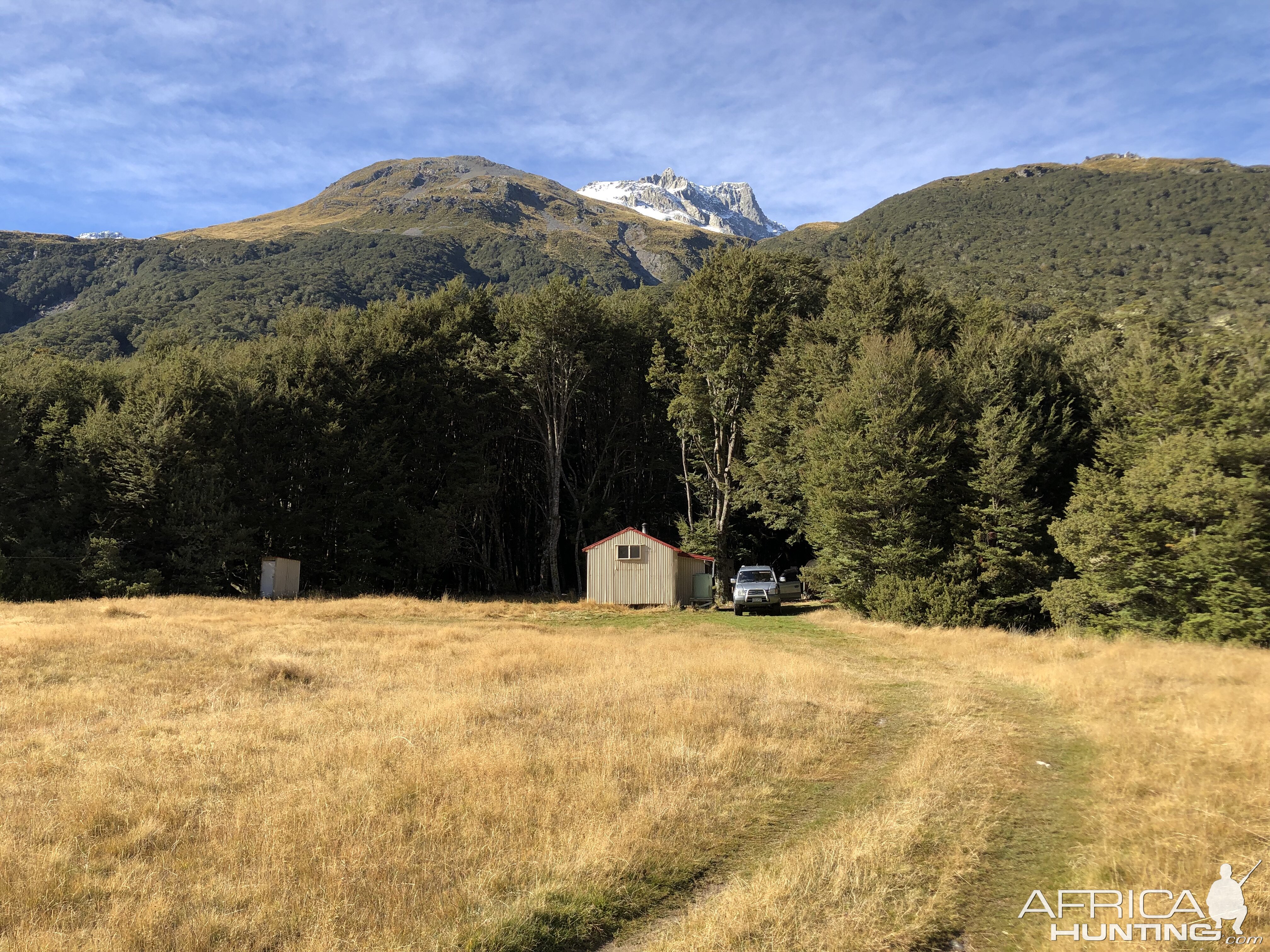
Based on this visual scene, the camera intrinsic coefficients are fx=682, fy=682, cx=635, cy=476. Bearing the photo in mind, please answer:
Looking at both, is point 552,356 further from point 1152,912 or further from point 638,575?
point 1152,912

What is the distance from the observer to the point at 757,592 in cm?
3334

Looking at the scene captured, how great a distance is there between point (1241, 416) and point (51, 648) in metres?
37.1

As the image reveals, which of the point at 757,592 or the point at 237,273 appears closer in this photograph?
the point at 757,592

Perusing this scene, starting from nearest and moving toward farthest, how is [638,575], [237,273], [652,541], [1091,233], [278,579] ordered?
[278,579] < [652,541] < [638,575] < [237,273] < [1091,233]

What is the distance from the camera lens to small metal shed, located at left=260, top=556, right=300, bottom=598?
3547cm

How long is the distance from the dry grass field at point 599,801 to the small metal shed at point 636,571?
65.6 ft

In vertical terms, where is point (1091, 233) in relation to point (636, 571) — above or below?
above

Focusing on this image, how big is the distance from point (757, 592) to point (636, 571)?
6965mm

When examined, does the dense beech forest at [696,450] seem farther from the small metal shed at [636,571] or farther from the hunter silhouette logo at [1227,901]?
the hunter silhouette logo at [1227,901]

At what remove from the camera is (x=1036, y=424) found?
29.2 metres

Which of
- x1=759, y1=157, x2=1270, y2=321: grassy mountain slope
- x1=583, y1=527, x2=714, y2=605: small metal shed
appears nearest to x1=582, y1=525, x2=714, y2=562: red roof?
x1=583, y1=527, x2=714, y2=605: small metal shed

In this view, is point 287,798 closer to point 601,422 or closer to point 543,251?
point 601,422

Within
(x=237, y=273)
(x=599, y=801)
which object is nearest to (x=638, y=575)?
(x=599, y=801)

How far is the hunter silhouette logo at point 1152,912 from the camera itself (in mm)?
5117
